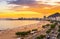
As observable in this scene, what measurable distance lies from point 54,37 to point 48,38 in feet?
1.57

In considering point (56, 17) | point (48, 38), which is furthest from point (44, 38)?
point (56, 17)

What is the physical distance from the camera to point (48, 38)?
14.9 meters

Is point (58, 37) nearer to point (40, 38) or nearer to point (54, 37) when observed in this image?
point (54, 37)

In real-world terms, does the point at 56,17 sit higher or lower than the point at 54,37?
lower

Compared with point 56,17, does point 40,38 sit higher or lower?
higher

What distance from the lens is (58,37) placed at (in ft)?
49.8

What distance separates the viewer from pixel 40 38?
14859mm

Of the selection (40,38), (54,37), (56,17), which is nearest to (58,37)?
(54,37)

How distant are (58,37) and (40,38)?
1.28 meters

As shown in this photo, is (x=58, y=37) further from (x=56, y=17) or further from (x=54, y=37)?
(x=56, y=17)

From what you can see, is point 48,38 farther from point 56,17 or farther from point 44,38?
point 56,17

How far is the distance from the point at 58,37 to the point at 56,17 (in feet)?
139

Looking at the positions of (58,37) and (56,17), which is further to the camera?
(56,17)

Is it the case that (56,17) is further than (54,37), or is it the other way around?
(56,17)
